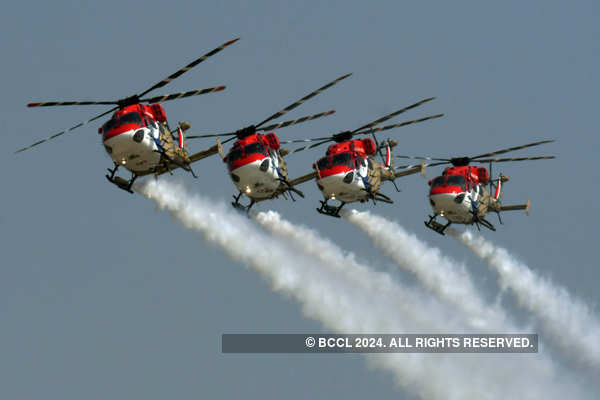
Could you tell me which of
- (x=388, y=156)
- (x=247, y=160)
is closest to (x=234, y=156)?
(x=247, y=160)

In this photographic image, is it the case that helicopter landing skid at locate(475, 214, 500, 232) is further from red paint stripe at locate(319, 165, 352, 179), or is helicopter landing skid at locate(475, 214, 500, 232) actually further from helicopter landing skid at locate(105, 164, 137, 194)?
helicopter landing skid at locate(105, 164, 137, 194)

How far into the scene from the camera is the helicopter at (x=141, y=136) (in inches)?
2667

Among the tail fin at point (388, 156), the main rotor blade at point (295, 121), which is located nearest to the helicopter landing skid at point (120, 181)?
the main rotor blade at point (295, 121)

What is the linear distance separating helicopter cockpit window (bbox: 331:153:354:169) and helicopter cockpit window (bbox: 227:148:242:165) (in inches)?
256

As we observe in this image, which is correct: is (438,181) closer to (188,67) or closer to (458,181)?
(458,181)

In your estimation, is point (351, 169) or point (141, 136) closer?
point (141, 136)

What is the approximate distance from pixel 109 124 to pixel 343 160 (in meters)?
14.9

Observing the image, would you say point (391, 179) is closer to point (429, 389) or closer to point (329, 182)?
point (329, 182)

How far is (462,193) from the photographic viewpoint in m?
84.0

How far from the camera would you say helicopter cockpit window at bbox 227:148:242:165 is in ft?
239

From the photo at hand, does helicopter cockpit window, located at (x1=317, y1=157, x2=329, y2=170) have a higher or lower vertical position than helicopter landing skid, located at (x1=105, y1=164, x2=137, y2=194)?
higher

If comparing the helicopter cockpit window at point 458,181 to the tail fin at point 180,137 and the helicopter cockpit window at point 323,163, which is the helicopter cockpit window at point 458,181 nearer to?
the helicopter cockpit window at point 323,163

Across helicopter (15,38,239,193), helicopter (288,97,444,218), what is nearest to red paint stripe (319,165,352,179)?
helicopter (288,97,444,218)

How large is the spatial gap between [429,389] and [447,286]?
8110 mm
